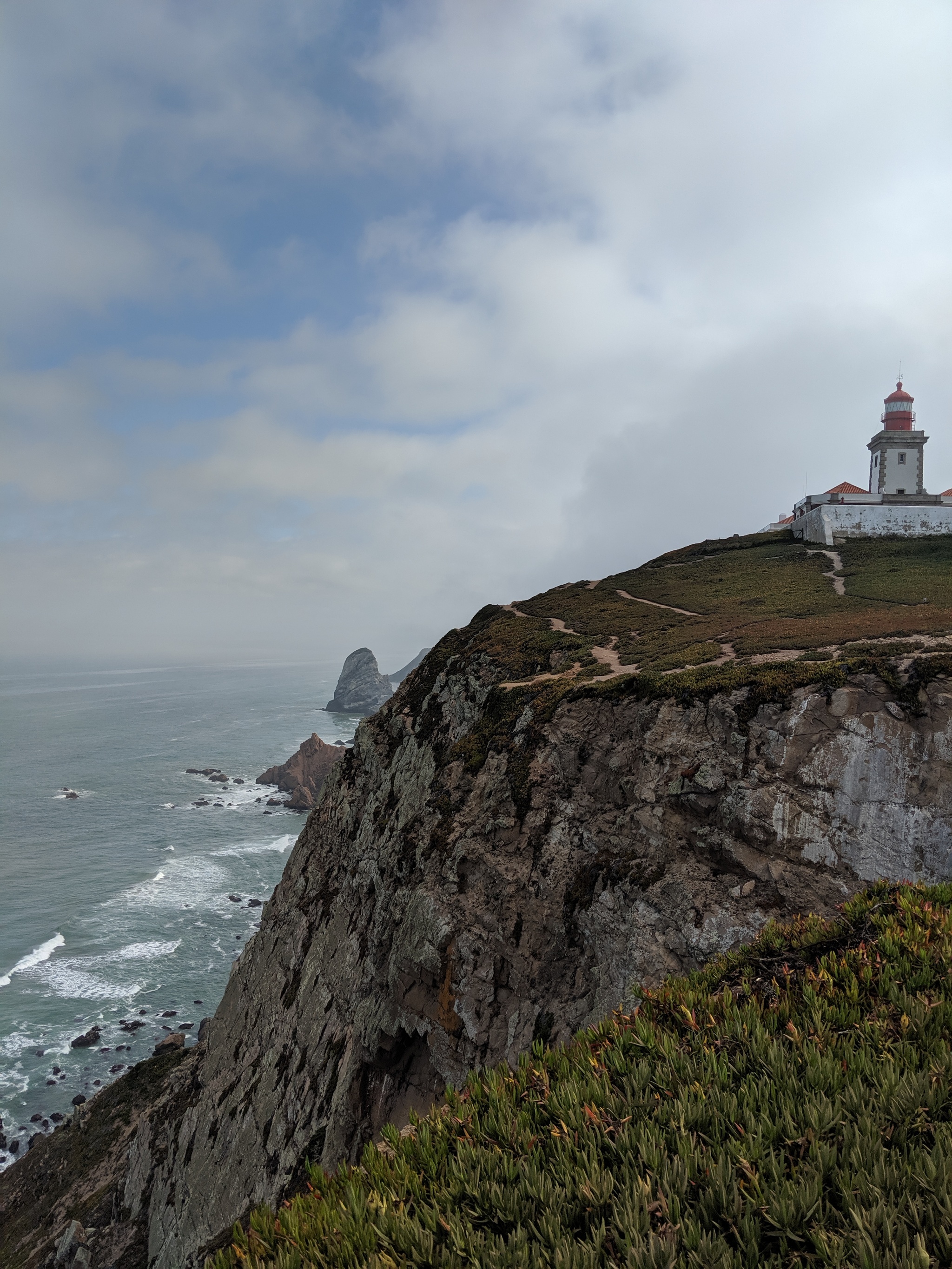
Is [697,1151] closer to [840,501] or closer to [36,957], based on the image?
[840,501]

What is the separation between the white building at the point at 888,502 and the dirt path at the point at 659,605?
19083 mm

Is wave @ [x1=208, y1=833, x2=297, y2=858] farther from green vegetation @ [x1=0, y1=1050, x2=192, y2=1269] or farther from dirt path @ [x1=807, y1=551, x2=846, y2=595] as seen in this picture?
dirt path @ [x1=807, y1=551, x2=846, y2=595]

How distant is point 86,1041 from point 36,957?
49.6ft

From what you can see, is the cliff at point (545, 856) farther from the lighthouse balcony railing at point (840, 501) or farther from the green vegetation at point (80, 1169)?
the lighthouse balcony railing at point (840, 501)

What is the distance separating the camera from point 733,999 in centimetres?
693

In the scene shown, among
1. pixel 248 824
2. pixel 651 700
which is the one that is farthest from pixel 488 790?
pixel 248 824

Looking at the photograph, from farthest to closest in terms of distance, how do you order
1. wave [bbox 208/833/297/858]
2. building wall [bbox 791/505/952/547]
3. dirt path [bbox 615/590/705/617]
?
wave [bbox 208/833/297/858] < building wall [bbox 791/505/952/547] < dirt path [bbox 615/590/705/617]

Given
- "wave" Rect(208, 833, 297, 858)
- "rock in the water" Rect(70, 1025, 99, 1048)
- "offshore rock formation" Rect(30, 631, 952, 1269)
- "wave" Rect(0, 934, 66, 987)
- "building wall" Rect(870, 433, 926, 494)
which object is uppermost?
"building wall" Rect(870, 433, 926, 494)

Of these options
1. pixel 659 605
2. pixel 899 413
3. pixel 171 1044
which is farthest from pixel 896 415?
pixel 171 1044

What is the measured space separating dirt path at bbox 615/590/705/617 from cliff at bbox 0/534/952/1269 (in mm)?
1580

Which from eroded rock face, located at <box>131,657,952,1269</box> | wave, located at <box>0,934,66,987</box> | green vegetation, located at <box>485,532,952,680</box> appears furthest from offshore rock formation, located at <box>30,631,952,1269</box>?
wave, located at <box>0,934,66,987</box>

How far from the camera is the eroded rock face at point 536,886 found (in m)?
15.3

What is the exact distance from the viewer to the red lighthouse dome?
189ft

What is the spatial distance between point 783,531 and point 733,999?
189ft
